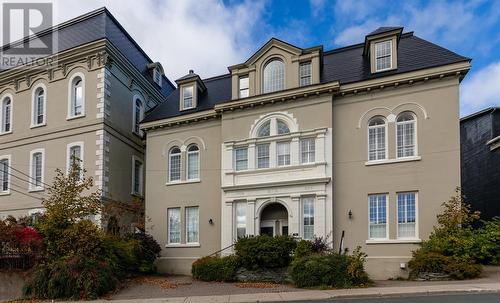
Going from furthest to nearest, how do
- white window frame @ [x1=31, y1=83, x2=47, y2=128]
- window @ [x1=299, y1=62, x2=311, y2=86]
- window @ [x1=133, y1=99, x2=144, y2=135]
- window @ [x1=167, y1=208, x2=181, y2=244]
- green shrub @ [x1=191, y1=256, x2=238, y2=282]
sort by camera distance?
window @ [x1=133, y1=99, x2=144, y2=135] < white window frame @ [x1=31, y1=83, x2=47, y2=128] < window @ [x1=167, y1=208, x2=181, y2=244] < window @ [x1=299, y1=62, x2=311, y2=86] < green shrub @ [x1=191, y1=256, x2=238, y2=282]

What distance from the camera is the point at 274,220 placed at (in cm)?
2195

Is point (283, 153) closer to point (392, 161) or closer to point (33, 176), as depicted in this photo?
point (392, 161)

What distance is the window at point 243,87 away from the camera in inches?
914

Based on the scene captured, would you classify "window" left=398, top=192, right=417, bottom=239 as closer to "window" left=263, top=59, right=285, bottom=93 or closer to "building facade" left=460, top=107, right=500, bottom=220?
"window" left=263, top=59, right=285, bottom=93

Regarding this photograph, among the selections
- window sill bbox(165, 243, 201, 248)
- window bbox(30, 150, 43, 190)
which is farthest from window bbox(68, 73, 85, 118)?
window sill bbox(165, 243, 201, 248)

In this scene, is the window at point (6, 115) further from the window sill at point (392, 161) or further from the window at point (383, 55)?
the window at point (383, 55)

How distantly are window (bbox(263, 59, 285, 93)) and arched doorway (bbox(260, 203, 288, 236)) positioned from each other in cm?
593

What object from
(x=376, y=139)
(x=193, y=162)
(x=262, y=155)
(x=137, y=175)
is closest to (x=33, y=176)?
(x=137, y=175)

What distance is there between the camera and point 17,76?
27.7 metres

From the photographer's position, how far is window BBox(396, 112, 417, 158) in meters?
19.5

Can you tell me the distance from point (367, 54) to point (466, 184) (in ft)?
38.8

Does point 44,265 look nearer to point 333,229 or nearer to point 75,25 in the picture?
point 333,229

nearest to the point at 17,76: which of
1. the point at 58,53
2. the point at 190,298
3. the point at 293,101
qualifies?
the point at 58,53

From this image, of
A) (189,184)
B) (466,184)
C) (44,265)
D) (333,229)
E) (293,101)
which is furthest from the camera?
(466,184)
